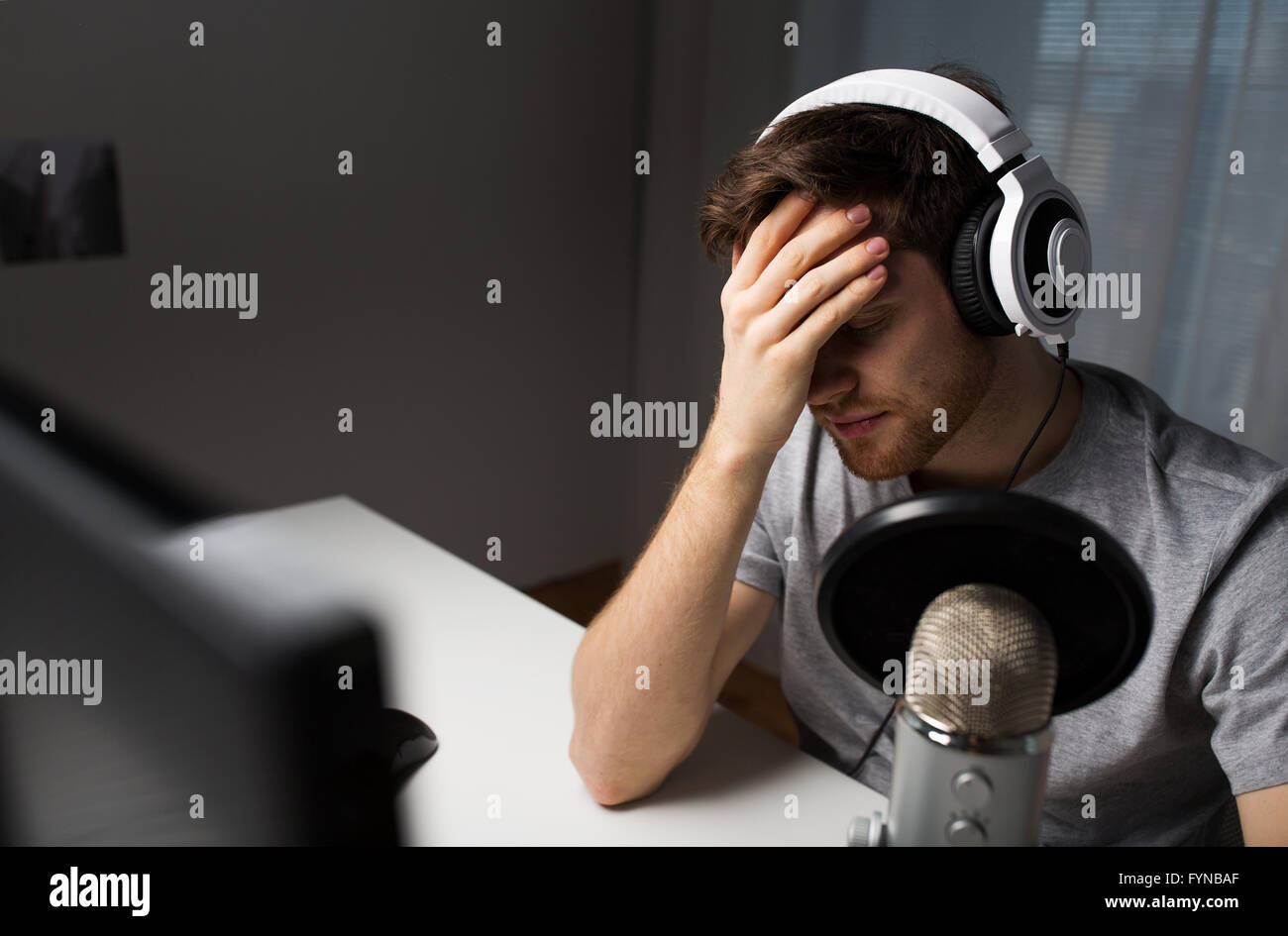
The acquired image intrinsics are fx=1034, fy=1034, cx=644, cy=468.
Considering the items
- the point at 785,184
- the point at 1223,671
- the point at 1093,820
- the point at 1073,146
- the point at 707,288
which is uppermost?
the point at 1073,146

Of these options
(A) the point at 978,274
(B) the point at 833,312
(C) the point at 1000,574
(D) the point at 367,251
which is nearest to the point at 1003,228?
(A) the point at 978,274

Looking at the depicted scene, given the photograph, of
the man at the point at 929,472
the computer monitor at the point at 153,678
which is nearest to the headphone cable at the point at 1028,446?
the man at the point at 929,472

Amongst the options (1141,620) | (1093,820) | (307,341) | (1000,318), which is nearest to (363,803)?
(1141,620)

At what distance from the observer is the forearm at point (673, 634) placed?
33.6 inches

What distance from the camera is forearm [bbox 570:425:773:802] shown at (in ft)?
2.80

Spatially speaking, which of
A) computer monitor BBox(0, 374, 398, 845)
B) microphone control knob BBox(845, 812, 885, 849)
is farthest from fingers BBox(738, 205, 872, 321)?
computer monitor BBox(0, 374, 398, 845)

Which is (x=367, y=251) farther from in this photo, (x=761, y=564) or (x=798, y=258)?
(x=798, y=258)

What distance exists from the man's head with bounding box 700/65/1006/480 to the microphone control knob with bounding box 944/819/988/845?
53 centimetres

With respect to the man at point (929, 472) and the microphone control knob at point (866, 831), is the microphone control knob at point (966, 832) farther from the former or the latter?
the man at point (929, 472)

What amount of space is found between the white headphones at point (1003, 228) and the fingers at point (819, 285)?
0.32 ft

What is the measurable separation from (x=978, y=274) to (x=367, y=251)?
1.81m

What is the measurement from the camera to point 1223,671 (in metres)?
0.85
